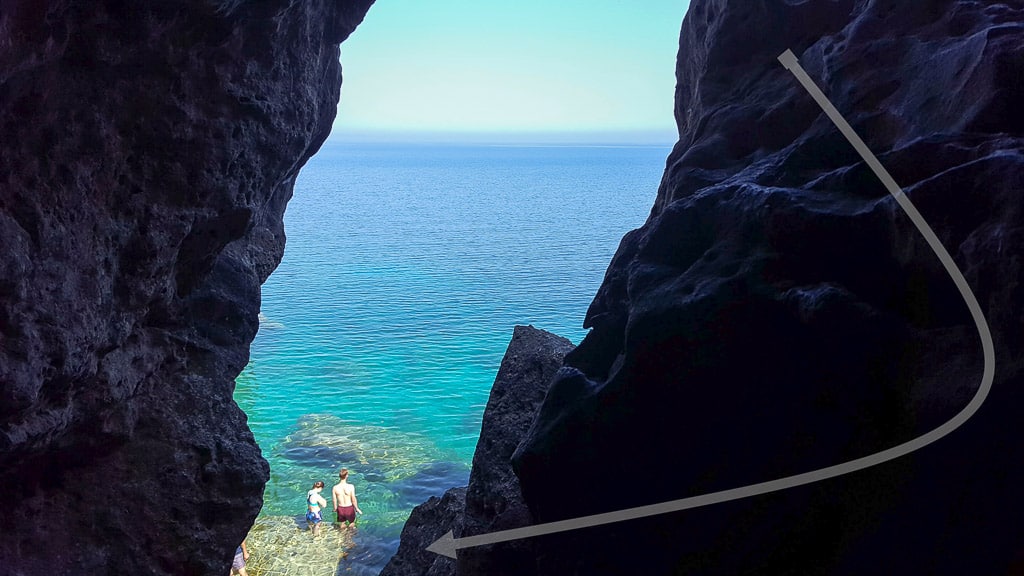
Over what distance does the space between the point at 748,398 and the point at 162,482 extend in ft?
18.0

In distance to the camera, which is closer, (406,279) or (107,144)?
(107,144)

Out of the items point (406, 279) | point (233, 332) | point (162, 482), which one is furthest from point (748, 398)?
point (406, 279)

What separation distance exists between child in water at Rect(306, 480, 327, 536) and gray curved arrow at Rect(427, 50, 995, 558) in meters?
8.82

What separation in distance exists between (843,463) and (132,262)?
20.0ft

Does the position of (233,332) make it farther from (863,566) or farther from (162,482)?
(863,566)

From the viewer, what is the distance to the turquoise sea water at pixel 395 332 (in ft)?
73.7

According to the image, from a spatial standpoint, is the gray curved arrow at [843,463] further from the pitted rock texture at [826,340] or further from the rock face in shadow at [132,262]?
the rock face in shadow at [132,262]

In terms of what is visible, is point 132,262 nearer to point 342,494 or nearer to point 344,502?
point 342,494

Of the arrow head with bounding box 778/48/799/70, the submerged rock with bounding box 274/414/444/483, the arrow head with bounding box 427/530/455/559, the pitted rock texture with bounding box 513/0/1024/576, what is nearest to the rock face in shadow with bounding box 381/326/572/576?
the arrow head with bounding box 427/530/455/559

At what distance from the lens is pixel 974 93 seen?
489cm

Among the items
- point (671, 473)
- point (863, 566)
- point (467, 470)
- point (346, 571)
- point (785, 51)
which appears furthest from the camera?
point (467, 470)

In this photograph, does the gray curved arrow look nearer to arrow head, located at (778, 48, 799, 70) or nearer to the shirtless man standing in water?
arrow head, located at (778, 48, 799, 70)

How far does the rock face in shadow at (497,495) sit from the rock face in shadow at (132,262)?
7.76 feet

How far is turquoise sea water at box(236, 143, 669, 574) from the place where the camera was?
22.5 metres
